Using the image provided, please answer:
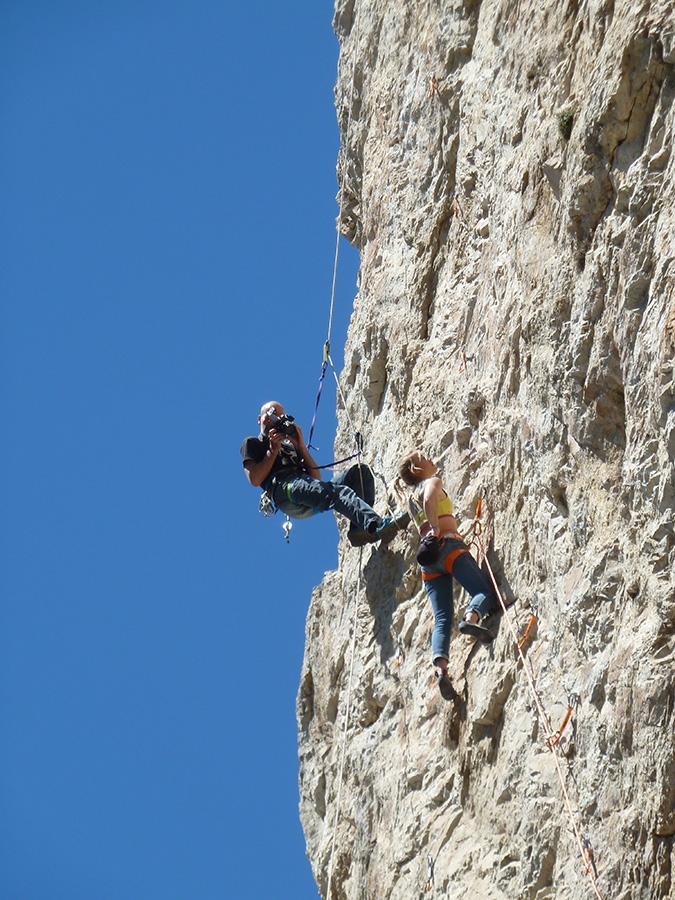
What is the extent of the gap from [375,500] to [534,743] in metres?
4.46

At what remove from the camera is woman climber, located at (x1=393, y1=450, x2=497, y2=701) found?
9.68 m

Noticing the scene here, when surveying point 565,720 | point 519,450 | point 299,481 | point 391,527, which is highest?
point 299,481

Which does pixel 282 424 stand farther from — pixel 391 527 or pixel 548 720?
pixel 548 720

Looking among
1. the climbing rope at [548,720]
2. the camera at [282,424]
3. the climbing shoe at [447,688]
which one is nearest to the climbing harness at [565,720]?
the climbing rope at [548,720]

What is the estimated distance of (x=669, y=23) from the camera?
7906mm

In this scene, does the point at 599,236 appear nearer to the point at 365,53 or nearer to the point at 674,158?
the point at 674,158

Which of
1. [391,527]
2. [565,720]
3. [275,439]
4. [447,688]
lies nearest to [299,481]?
[275,439]

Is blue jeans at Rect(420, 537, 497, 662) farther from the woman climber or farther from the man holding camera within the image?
the man holding camera

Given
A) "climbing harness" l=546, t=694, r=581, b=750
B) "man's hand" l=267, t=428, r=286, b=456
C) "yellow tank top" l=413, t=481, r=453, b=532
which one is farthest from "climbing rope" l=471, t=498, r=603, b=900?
"man's hand" l=267, t=428, r=286, b=456

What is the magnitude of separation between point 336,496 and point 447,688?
2.57 meters

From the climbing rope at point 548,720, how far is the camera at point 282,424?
2.67m

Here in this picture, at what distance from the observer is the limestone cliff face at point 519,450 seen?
7.68 metres

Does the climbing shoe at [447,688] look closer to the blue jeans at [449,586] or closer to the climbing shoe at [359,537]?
the blue jeans at [449,586]

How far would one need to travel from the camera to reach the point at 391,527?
1171cm
